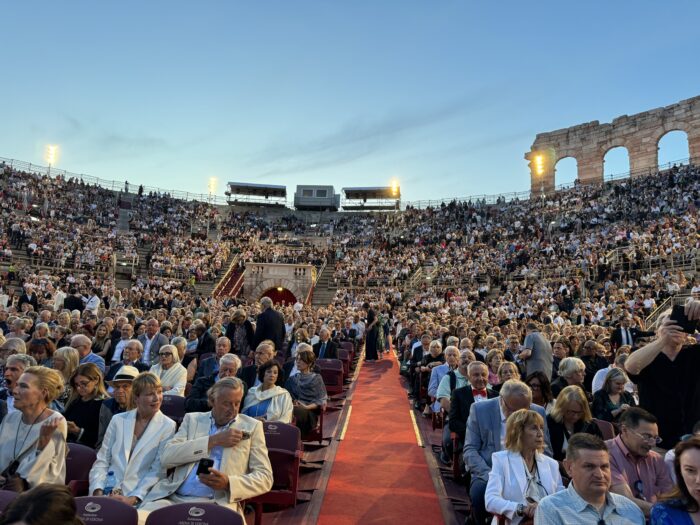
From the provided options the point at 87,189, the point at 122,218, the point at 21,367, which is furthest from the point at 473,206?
the point at 21,367

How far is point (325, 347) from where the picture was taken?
1020cm

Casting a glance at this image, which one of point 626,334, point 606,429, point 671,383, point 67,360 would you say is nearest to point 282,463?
point 67,360

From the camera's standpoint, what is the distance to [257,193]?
49.4m

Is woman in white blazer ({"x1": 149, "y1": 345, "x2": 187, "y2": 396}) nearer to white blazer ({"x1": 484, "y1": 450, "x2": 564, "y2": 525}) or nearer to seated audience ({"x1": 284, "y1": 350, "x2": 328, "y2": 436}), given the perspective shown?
seated audience ({"x1": 284, "y1": 350, "x2": 328, "y2": 436})

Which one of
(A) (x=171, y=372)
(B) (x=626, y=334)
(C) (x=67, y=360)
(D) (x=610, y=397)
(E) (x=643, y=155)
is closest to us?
(C) (x=67, y=360)

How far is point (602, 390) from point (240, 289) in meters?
25.7

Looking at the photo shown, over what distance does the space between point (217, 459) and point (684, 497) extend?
2899mm

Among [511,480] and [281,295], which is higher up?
[281,295]

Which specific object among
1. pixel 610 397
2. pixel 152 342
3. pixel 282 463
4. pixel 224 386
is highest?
pixel 224 386

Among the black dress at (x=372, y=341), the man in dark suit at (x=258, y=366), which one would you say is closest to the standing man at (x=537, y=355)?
the man in dark suit at (x=258, y=366)

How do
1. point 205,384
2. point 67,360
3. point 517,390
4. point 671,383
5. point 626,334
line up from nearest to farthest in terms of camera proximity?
point 671,383 → point 517,390 → point 67,360 → point 205,384 → point 626,334

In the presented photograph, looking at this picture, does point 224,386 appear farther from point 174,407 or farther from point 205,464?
point 174,407

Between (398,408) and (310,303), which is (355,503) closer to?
(398,408)

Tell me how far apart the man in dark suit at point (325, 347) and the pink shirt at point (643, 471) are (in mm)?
7069
